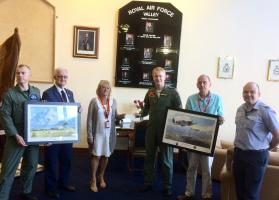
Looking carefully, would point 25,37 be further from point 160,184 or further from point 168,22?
point 160,184

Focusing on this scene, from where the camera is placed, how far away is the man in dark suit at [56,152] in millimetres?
3662

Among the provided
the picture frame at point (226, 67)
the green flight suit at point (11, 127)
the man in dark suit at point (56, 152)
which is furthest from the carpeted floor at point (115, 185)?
the picture frame at point (226, 67)

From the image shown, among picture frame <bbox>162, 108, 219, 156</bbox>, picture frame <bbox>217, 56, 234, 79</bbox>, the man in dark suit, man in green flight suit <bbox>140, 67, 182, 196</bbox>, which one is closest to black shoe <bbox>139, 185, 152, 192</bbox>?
man in green flight suit <bbox>140, 67, 182, 196</bbox>

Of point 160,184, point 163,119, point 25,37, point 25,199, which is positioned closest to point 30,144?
point 25,199

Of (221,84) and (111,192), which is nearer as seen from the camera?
(111,192)

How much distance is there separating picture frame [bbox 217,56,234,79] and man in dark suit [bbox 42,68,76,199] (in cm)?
300

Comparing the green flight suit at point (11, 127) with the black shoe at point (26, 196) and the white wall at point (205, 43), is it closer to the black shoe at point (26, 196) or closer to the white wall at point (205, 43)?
the black shoe at point (26, 196)

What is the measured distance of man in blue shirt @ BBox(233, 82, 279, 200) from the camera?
2.93m

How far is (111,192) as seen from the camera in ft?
13.3

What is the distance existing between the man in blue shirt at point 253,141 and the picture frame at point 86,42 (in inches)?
132

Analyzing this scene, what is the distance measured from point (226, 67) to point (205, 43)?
0.58 meters

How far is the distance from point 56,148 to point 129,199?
3.58 feet

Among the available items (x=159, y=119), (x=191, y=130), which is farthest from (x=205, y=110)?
(x=159, y=119)

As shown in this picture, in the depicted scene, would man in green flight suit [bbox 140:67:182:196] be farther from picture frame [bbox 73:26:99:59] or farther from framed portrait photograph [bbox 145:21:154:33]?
picture frame [bbox 73:26:99:59]
